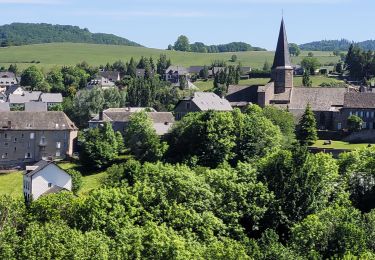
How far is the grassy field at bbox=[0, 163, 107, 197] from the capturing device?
77.3 metres

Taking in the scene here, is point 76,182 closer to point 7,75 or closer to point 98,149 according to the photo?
point 98,149

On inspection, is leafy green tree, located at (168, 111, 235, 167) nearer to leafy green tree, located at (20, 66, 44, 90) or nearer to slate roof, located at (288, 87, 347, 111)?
slate roof, located at (288, 87, 347, 111)

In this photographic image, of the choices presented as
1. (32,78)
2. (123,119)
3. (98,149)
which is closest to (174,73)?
(32,78)

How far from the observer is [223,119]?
78.1m

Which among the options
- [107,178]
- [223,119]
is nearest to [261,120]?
[223,119]

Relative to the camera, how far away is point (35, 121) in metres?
95.6

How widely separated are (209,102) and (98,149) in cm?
2614

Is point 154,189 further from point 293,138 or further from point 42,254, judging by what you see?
point 293,138

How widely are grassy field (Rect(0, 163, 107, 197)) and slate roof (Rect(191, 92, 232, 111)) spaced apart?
23.3 metres

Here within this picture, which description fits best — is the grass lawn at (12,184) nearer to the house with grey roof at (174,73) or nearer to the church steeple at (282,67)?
the church steeple at (282,67)

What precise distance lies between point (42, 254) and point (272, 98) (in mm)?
68620

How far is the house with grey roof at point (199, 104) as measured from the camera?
103m

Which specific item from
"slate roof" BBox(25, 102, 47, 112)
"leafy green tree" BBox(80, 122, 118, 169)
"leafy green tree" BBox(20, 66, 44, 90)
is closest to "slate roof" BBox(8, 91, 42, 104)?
"slate roof" BBox(25, 102, 47, 112)

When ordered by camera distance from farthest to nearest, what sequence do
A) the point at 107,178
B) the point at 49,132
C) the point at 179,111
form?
the point at 179,111
the point at 49,132
the point at 107,178
